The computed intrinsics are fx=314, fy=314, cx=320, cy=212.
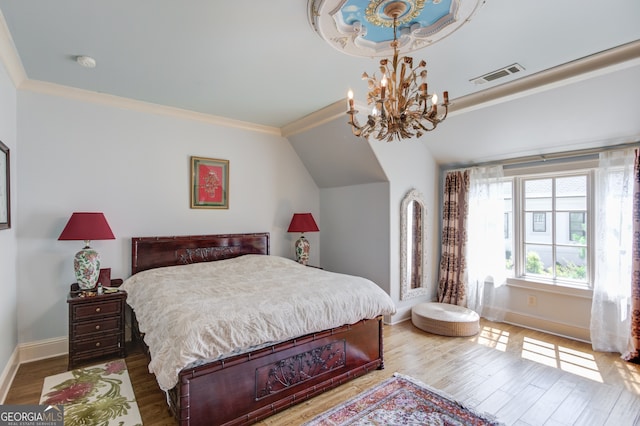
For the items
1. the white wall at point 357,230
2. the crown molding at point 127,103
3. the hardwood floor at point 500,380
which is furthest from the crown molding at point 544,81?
the hardwood floor at point 500,380

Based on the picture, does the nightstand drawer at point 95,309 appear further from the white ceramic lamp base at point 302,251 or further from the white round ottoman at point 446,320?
the white round ottoman at point 446,320

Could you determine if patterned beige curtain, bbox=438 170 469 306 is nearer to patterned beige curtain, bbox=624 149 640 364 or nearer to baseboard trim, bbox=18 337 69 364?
patterned beige curtain, bbox=624 149 640 364

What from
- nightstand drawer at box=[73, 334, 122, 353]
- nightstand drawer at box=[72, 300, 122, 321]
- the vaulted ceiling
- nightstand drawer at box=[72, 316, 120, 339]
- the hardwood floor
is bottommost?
the hardwood floor

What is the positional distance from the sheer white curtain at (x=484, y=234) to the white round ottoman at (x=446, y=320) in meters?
0.46

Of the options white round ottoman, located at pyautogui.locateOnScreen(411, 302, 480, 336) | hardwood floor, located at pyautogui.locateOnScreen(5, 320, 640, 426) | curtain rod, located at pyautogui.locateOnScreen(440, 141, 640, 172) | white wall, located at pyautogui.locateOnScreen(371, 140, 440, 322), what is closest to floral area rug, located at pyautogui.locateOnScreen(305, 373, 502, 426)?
hardwood floor, located at pyautogui.locateOnScreen(5, 320, 640, 426)

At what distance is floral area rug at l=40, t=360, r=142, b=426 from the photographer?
2.15 m

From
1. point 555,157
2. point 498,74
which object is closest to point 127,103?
point 498,74

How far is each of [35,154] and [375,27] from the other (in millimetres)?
3323

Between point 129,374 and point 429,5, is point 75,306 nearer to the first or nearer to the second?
point 129,374

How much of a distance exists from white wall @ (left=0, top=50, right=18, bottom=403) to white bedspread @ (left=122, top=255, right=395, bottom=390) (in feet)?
2.81

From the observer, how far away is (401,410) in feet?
7.39

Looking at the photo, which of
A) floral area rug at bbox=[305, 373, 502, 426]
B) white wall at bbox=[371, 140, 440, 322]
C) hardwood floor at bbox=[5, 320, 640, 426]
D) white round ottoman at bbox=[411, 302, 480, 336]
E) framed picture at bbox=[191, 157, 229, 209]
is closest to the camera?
floral area rug at bbox=[305, 373, 502, 426]

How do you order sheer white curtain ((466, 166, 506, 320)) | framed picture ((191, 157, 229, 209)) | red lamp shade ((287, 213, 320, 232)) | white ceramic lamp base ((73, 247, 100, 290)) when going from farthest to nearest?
red lamp shade ((287, 213, 320, 232)) < sheer white curtain ((466, 166, 506, 320)) < framed picture ((191, 157, 229, 209)) < white ceramic lamp base ((73, 247, 100, 290))

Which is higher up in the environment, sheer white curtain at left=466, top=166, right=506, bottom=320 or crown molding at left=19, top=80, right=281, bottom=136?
crown molding at left=19, top=80, right=281, bottom=136
